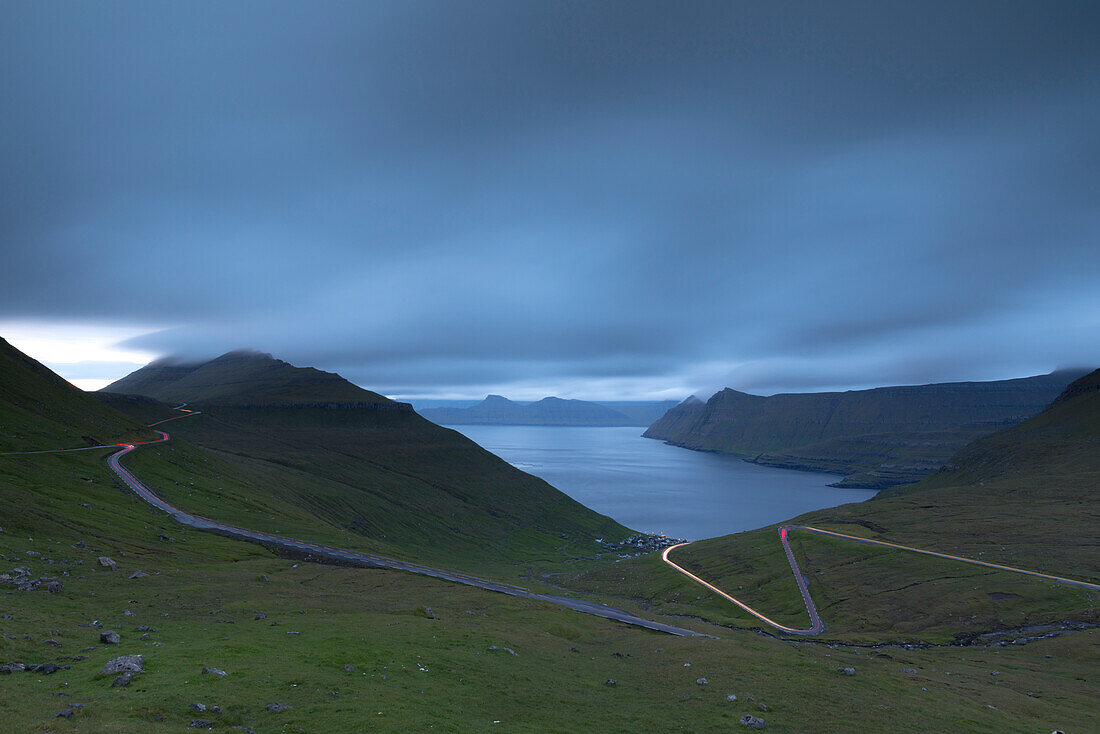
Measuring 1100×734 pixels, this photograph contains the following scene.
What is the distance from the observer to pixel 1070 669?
2323 inches

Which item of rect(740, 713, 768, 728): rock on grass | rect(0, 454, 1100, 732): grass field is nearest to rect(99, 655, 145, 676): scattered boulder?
rect(0, 454, 1100, 732): grass field

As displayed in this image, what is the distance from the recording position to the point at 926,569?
112 meters

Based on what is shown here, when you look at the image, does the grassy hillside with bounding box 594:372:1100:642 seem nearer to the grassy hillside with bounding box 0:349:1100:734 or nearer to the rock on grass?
the grassy hillside with bounding box 0:349:1100:734

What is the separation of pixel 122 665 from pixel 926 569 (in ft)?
435

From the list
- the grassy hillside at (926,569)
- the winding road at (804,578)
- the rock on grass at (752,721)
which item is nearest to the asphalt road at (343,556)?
the grassy hillside at (926,569)

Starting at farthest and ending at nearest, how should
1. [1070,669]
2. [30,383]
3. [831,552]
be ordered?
[30,383]
[831,552]
[1070,669]

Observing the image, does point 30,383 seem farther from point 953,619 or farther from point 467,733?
point 953,619

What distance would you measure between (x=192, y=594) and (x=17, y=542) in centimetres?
2001

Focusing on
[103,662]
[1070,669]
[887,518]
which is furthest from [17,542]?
[887,518]

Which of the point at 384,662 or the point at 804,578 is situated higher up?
the point at 384,662

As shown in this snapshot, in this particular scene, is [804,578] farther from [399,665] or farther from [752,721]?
[399,665]

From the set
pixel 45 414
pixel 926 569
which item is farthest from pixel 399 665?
pixel 45 414

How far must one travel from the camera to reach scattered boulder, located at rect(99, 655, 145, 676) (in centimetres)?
2539

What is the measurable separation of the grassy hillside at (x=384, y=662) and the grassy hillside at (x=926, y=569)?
18228 mm
